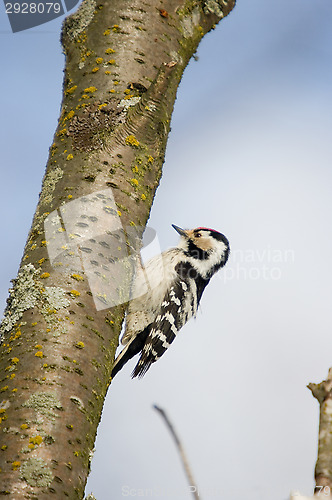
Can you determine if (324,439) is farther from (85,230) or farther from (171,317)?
(171,317)

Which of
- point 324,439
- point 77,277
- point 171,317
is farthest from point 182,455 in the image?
point 171,317

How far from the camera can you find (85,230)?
2.33 meters

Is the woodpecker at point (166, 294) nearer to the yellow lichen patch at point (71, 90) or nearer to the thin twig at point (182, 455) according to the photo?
the yellow lichen patch at point (71, 90)

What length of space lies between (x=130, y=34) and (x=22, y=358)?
161 cm

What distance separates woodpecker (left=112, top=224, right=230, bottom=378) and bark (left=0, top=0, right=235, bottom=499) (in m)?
1.53

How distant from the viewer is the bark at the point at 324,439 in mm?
1035

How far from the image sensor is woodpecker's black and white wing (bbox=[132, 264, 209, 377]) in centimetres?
438

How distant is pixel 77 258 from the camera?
224cm

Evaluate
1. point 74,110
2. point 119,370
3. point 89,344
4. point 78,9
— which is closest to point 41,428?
point 89,344

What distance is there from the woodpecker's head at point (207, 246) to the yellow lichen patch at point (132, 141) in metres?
2.33

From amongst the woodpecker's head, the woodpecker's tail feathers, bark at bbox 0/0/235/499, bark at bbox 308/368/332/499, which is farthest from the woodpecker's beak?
bark at bbox 308/368/332/499

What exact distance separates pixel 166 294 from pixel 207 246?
69 cm

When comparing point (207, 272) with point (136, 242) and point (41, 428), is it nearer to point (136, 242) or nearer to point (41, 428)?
point (136, 242)

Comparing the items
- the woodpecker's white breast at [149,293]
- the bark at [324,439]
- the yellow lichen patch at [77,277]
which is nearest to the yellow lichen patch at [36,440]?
the yellow lichen patch at [77,277]
